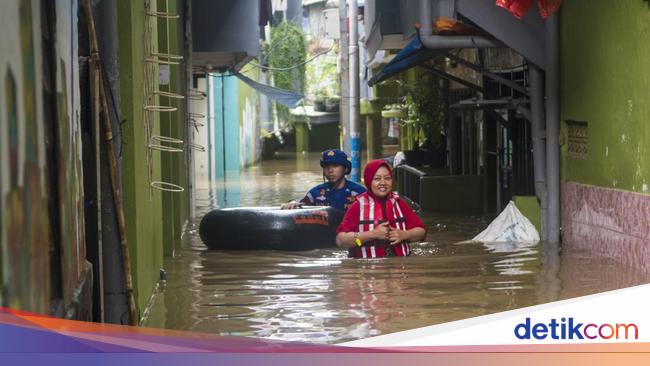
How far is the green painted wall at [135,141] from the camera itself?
9406 mm

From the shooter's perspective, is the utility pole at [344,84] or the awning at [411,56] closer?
the awning at [411,56]

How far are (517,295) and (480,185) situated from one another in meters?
11.0

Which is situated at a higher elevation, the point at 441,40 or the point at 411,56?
the point at 441,40

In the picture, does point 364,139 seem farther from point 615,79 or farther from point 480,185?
point 615,79

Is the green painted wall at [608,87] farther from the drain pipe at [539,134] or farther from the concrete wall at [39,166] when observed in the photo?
the concrete wall at [39,166]

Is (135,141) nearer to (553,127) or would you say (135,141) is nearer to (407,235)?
(407,235)

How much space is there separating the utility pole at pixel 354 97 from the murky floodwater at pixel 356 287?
12180mm

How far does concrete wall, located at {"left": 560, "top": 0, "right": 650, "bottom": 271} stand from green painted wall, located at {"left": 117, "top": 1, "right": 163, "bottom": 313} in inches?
188

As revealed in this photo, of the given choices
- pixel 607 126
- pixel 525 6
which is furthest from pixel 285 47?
pixel 607 126

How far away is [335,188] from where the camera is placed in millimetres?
15219

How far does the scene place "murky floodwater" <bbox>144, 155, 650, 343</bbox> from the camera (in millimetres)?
9664

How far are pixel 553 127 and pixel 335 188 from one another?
2776 mm

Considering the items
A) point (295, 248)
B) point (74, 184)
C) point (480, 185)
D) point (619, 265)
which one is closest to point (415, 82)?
point (480, 185)

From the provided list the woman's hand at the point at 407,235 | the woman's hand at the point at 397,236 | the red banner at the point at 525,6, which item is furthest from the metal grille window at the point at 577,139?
the woman's hand at the point at 397,236
